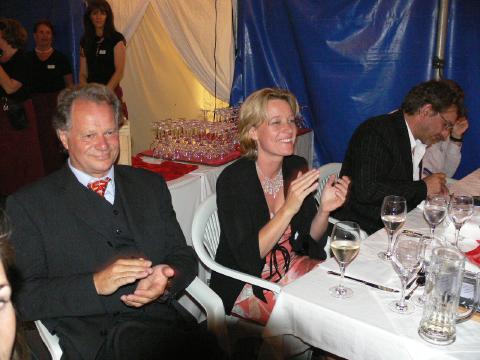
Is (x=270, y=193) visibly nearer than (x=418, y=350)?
No

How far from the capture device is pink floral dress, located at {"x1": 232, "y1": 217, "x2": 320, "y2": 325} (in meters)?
2.35

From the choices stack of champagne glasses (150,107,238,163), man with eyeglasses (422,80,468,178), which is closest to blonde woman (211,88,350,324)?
stack of champagne glasses (150,107,238,163)

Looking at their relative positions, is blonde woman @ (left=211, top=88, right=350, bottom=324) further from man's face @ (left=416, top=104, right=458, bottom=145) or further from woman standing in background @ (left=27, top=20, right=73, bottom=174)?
woman standing in background @ (left=27, top=20, right=73, bottom=174)

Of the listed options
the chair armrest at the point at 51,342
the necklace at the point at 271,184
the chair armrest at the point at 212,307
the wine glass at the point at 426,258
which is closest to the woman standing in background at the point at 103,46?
the necklace at the point at 271,184

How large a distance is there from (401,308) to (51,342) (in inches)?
50.8

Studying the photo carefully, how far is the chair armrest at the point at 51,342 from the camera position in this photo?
1836 millimetres

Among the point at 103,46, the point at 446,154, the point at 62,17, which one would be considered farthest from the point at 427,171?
the point at 62,17

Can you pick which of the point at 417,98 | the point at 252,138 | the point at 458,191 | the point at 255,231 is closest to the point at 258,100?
the point at 252,138

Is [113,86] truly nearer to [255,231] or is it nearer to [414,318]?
[255,231]

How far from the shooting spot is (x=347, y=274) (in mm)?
1847

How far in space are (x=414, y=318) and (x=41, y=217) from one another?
141 centimetres

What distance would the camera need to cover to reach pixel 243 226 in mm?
2379

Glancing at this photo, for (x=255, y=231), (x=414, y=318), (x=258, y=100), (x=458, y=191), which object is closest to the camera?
(x=414, y=318)

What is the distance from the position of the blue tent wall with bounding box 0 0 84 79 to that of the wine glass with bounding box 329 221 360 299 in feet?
16.5
